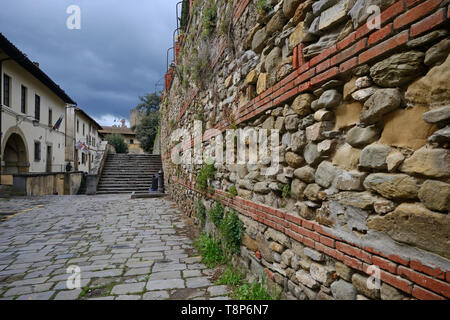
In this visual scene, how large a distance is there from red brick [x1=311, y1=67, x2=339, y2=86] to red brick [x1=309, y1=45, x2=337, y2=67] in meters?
0.11

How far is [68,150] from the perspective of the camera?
23.7 metres

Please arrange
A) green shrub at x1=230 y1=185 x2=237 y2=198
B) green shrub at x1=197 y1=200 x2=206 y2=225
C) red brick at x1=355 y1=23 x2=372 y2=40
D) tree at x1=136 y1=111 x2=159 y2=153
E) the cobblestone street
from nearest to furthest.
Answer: red brick at x1=355 y1=23 x2=372 y2=40 → the cobblestone street → green shrub at x1=230 y1=185 x2=237 y2=198 → green shrub at x1=197 y1=200 x2=206 y2=225 → tree at x1=136 y1=111 x2=159 y2=153

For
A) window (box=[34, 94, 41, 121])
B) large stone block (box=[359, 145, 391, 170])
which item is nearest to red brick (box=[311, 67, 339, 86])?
large stone block (box=[359, 145, 391, 170])

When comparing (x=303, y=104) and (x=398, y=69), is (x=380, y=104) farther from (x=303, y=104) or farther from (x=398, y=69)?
(x=303, y=104)

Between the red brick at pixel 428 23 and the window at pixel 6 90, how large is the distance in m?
18.0

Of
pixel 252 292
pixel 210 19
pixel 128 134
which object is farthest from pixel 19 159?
pixel 128 134

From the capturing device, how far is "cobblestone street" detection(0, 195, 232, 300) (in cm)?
300

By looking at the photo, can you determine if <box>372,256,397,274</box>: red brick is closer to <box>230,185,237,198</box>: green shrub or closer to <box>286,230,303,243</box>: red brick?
<box>286,230,303,243</box>: red brick

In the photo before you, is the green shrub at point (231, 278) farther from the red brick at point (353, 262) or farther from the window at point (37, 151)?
the window at point (37, 151)

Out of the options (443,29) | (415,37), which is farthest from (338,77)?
(443,29)

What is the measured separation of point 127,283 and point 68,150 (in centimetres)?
2415

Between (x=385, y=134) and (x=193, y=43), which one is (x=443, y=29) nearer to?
(x=385, y=134)

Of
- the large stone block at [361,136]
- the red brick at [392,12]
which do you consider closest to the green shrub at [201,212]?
the large stone block at [361,136]

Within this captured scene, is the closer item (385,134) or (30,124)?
(385,134)
